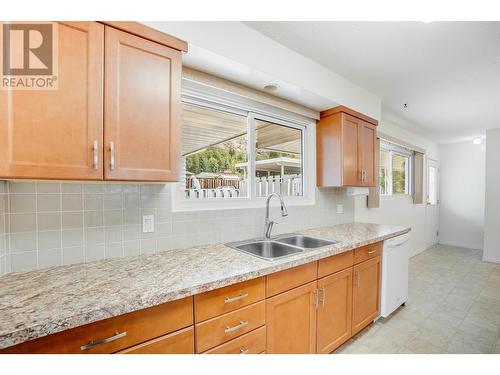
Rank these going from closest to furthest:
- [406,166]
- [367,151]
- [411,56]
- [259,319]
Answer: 1. [259,319]
2. [411,56]
3. [367,151]
4. [406,166]

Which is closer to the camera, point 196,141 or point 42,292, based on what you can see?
point 42,292

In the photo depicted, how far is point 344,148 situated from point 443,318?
200 centimetres

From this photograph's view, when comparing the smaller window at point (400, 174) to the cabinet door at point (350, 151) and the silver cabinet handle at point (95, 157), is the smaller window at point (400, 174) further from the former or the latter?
the silver cabinet handle at point (95, 157)

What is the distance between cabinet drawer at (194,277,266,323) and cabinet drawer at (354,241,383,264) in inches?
40.7

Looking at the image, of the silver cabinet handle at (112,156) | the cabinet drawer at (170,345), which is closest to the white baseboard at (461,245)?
the cabinet drawer at (170,345)

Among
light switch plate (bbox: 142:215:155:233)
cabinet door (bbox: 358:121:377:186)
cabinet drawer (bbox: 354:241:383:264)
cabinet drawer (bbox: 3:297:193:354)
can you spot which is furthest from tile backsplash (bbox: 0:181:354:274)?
cabinet door (bbox: 358:121:377:186)

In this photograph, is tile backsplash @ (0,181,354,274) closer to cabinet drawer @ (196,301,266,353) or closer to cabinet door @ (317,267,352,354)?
cabinet drawer @ (196,301,266,353)

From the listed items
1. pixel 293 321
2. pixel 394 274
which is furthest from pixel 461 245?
pixel 293 321

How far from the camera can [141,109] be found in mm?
1210

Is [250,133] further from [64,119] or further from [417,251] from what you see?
[417,251]
